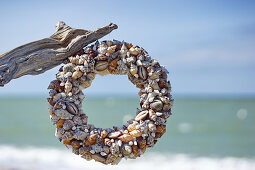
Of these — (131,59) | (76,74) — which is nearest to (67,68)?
(76,74)

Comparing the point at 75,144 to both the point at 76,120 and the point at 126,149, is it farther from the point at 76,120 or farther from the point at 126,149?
the point at 126,149

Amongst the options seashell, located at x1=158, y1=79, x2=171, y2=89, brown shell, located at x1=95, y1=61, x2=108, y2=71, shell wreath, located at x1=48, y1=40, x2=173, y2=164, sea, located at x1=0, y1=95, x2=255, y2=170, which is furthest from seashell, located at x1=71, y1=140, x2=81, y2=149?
sea, located at x1=0, y1=95, x2=255, y2=170

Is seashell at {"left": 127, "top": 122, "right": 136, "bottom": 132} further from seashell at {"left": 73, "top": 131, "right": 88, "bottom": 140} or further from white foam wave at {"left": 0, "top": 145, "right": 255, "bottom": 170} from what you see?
white foam wave at {"left": 0, "top": 145, "right": 255, "bottom": 170}

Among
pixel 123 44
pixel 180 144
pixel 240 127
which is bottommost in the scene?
pixel 123 44

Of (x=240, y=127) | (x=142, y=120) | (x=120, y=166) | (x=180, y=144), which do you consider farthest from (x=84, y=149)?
(x=240, y=127)

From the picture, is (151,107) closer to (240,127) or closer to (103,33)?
(103,33)

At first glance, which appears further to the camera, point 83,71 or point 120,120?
point 120,120
